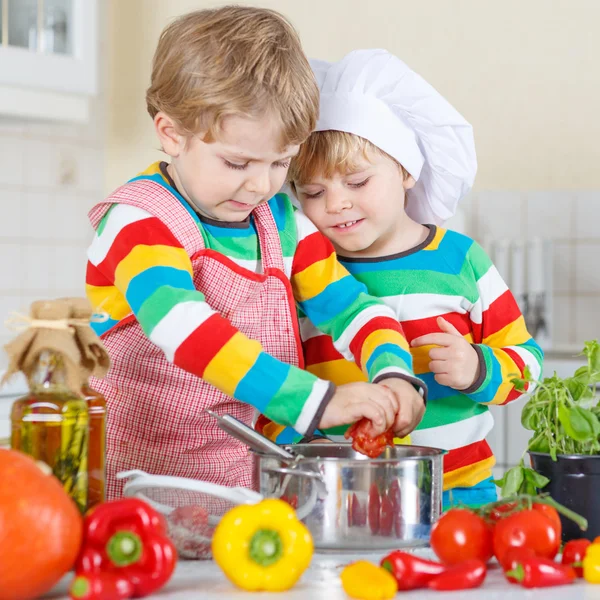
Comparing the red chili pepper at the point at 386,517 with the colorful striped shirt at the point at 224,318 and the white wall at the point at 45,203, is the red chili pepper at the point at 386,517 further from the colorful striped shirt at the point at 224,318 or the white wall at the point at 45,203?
the white wall at the point at 45,203

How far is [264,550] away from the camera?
28.8 inches

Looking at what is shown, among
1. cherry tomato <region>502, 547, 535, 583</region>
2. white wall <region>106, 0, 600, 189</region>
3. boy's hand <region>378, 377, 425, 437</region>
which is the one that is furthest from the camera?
white wall <region>106, 0, 600, 189</region>

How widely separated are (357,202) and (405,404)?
0.38 m

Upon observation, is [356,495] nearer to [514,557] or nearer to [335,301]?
[514,557]

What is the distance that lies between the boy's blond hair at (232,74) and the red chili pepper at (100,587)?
54 centimetres

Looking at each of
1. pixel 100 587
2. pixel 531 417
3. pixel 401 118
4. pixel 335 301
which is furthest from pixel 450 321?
pixel 100 587

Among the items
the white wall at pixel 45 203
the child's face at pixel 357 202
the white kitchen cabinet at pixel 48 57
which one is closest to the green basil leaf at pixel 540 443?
the child's face at pixel 357 202

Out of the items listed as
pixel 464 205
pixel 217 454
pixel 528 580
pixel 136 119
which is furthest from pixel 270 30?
pixel 136 119

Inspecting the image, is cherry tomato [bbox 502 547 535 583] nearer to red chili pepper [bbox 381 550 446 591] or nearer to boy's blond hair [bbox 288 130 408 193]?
red chili pepper [bbox 381 550 446 591]

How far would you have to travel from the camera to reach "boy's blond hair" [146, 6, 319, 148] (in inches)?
41.2

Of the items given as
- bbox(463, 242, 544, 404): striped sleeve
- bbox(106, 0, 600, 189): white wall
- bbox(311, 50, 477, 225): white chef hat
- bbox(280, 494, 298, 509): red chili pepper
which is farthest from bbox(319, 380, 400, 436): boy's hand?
bbox(106, 0, 600, 189): white wall

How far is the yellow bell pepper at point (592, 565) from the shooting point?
774 mm

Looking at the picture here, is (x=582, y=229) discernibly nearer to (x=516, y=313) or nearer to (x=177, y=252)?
(x=516, y=313)

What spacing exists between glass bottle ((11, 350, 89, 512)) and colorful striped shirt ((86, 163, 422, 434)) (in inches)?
7.5
